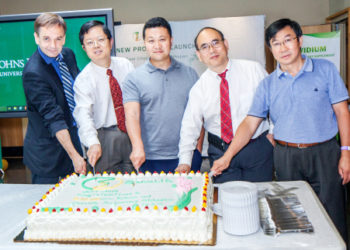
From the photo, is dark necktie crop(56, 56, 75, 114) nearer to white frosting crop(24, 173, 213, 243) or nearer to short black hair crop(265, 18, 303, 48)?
white frosting crop(24, 173, 213, 243)

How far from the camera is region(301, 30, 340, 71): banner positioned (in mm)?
4270

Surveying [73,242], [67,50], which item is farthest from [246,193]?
[67,50]

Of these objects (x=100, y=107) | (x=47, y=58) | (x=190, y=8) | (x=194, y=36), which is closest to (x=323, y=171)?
(x=100, y=107)

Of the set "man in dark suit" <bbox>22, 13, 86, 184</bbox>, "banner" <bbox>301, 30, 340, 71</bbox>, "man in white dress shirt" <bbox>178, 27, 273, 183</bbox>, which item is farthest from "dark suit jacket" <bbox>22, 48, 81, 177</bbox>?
"banner" <bbox>301, 30, 340, 71</bbox>

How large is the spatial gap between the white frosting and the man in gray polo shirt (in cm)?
89

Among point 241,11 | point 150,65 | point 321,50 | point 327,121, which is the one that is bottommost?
point 327,121

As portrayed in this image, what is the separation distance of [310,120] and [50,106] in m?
1.62

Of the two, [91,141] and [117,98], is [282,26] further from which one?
[91,141]

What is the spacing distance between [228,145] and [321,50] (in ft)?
9.26

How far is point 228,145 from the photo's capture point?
2162 millimetres

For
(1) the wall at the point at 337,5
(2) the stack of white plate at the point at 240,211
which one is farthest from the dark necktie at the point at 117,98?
(1) the wall at the point at 337,5

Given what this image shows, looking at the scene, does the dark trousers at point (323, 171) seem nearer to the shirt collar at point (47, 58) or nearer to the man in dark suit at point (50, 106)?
the man in dark suit at point (50, 106)

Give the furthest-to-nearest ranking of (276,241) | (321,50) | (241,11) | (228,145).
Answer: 1. (241,11)
2. (321,50)
3. (228,145)
4. (276,241)

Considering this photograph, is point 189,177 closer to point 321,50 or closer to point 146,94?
point 146,94
